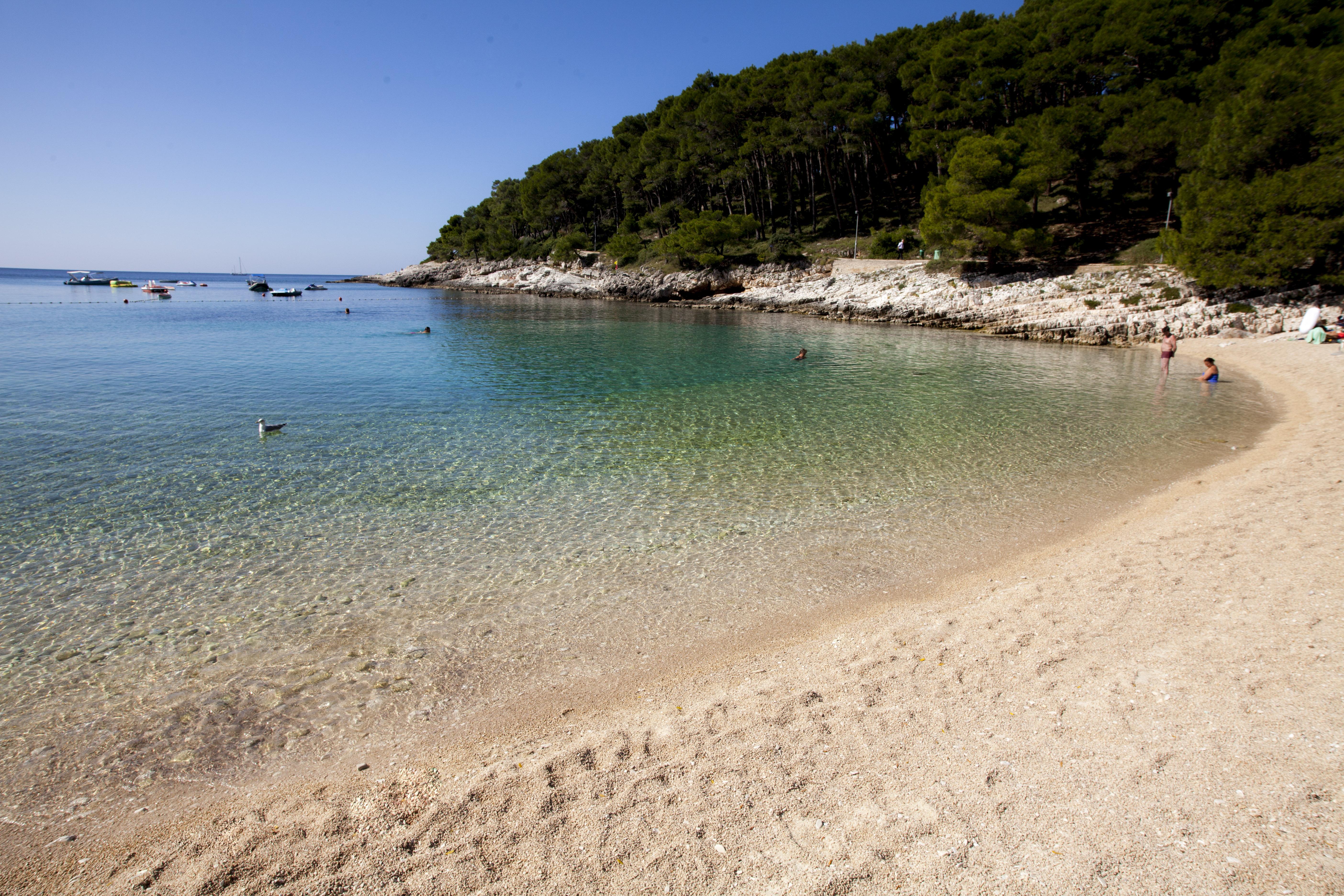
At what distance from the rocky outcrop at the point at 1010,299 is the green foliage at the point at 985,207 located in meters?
2.05

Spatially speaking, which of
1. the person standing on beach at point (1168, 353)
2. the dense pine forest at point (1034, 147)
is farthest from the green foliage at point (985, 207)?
the person standing on beach at point (1168, 353)

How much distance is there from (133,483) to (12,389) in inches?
508

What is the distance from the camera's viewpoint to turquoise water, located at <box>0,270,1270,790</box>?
5828 mm

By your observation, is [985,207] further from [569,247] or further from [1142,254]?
[569,247]

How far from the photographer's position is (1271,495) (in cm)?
905

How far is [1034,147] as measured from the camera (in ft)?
133

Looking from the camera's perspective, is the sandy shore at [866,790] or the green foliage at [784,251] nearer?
the sandy shore at [866,790]

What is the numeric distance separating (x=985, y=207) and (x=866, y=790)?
135 ft

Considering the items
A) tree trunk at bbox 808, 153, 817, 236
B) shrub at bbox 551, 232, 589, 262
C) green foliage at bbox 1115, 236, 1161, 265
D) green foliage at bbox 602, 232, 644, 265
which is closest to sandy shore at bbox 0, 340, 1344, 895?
green foliage at bbox 1115, 236, 1161, 265

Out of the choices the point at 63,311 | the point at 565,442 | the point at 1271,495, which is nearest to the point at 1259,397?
the point at 1271,495

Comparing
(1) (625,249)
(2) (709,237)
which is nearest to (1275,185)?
(2) (709,237)

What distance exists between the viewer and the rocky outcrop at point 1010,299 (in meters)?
27.7

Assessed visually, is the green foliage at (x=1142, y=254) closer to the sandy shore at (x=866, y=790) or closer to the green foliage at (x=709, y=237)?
the green foliage at (x=709, y=237)

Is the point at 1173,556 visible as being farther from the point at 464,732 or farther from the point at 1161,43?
the point at 1161,43
